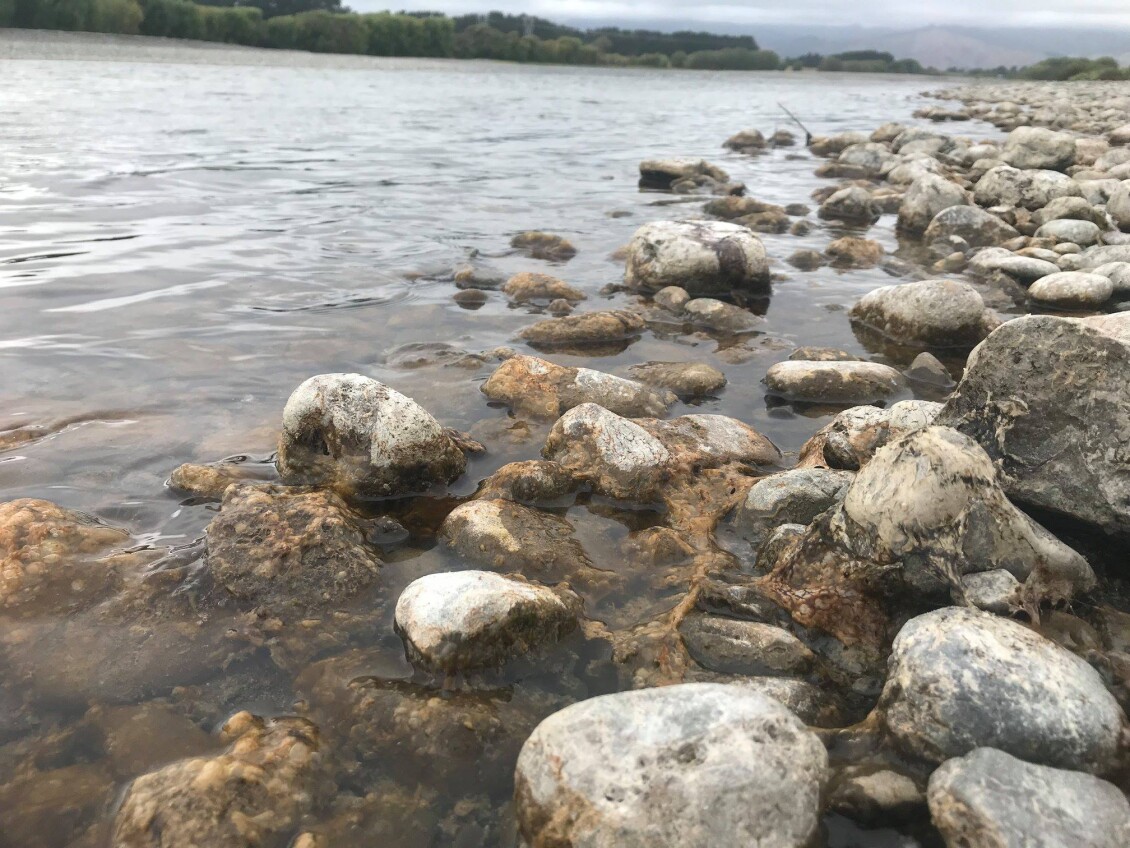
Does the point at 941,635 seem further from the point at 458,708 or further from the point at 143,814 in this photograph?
the point at 143,814

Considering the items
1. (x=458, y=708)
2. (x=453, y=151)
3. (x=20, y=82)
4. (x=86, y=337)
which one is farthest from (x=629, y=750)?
(x=20, y=82)

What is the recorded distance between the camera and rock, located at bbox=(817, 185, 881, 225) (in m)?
11.5

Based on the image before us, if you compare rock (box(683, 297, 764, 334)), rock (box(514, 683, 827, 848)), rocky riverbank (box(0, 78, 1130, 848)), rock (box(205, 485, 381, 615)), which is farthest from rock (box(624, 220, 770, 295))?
rock (box(514, 683, 827, 848))

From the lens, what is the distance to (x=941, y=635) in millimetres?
2365

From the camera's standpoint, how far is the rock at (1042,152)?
1361 centimetres

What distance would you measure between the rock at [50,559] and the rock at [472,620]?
1298 mm

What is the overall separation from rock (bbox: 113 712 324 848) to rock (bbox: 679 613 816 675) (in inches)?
52.5

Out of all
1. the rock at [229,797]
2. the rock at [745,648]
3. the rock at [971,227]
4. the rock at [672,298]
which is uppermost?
the rock at [971,227]

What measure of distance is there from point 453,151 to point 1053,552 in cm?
1638

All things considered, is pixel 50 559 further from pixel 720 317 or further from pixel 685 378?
pixel 720 317

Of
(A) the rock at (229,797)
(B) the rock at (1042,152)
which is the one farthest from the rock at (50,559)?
(B) the rock at (1042,152)

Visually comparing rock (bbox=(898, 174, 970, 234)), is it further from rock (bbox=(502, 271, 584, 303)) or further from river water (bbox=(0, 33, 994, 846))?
rock (bbox=(502, 271, 584, 303))

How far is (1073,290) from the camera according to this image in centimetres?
697

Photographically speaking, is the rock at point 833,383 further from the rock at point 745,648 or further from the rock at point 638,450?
the rock at point 745,648
